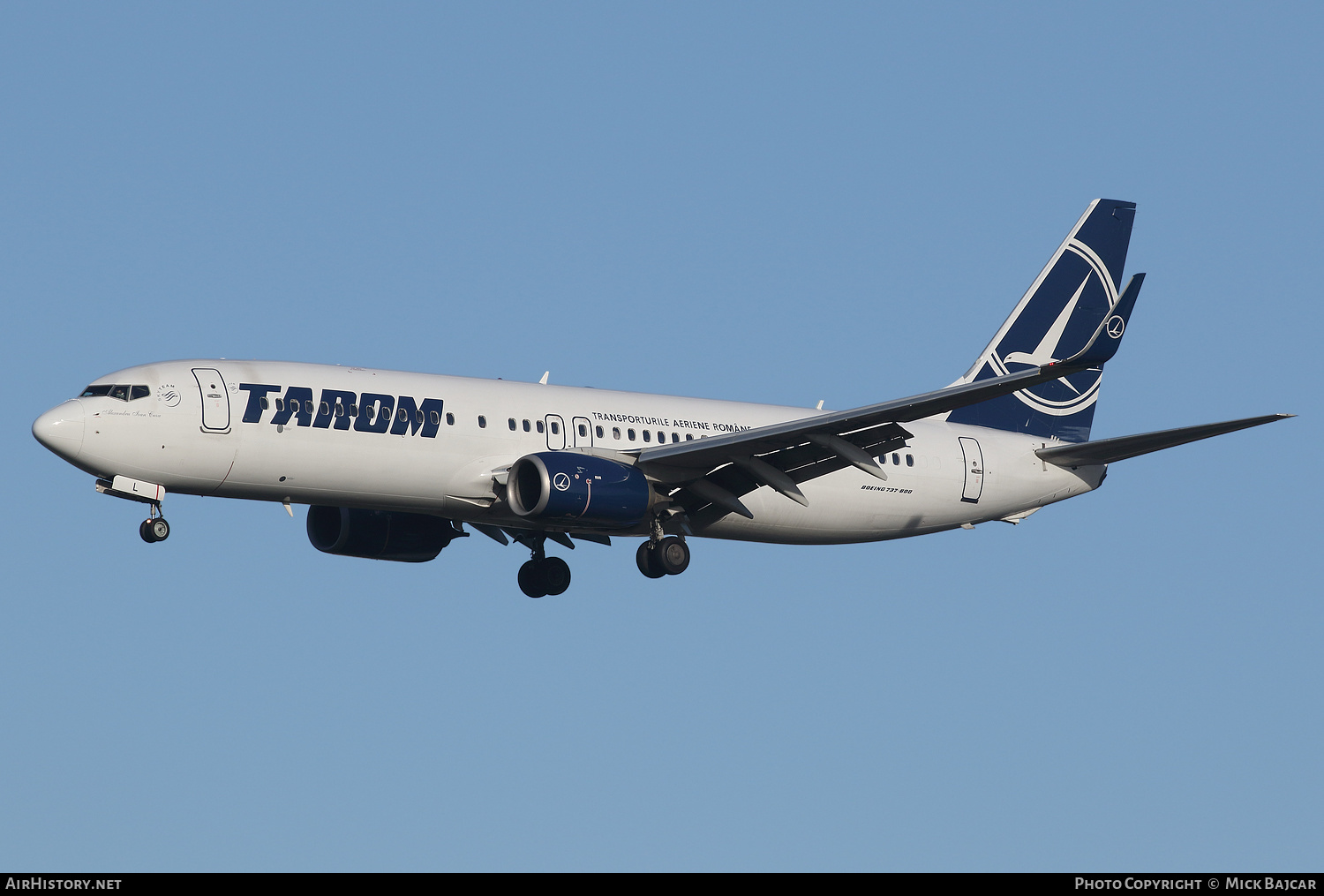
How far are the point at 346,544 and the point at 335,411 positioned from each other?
7096 mm

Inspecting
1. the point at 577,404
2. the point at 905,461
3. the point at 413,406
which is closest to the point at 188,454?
the point at 413,406

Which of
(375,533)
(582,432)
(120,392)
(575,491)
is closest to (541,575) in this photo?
(375,533)

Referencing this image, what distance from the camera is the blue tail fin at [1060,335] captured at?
166 feet

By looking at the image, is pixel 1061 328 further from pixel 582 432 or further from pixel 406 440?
pixel 406 440

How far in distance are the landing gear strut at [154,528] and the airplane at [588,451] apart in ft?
0.23

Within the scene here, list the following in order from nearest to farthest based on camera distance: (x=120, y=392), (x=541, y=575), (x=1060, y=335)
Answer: (x=120, y=392)
(x=541, y=575)
(x=1060, y=335)

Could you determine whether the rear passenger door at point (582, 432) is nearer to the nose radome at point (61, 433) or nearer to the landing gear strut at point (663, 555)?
the landing gear strut at point (663, 555)

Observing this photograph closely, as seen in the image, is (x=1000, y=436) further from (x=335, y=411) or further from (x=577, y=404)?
(x=335, y=411)

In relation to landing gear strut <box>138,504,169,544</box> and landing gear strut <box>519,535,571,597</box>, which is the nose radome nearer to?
landing gear strut <box>138,504,169,544</box>

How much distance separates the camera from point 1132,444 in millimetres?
44438

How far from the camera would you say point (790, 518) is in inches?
1810

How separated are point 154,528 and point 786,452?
595 inches

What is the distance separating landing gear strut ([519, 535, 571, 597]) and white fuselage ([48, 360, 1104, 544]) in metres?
4.89
